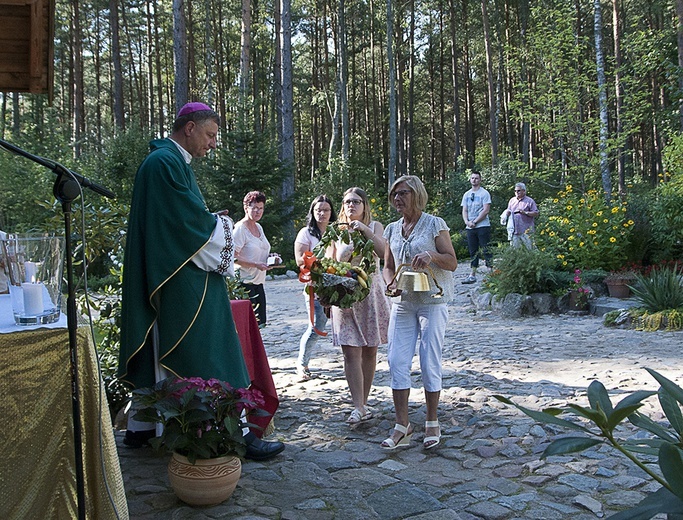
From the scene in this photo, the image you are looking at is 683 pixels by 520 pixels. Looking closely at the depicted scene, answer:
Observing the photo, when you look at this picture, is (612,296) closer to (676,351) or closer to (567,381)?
(676,351)

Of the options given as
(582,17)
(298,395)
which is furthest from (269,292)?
(582,17)

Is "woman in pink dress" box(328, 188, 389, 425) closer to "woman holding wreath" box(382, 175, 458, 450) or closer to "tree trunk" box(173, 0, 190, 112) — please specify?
"woman holding wreath" box(382, 175, 458, 450)

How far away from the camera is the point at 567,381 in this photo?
6324 mm

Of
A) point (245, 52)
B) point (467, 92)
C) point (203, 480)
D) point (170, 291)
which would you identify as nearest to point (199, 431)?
point (203, 480)

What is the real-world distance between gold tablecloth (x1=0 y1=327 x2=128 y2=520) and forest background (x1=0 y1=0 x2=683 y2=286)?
23.5 inches

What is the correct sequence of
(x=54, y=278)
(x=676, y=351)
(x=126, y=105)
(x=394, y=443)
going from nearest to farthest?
(x=54, y=278)
(x=394, y=443)
(x=676, y=351)
(x=126, y=105)

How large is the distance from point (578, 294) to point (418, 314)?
6.36 metres

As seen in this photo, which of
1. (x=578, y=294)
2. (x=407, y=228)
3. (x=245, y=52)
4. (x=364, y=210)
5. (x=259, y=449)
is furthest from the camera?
(x=245, y=52)

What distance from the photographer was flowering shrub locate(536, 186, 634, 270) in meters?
11.3

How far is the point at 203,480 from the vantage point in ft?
10.9

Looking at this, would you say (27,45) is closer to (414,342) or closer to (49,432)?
(49,432)

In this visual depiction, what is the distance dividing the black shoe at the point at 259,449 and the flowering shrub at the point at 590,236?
8.12 metres

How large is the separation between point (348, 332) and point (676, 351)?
13.9 ft

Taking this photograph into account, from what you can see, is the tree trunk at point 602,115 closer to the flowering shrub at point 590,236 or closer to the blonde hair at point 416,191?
the flowering shrub at point 590,236
